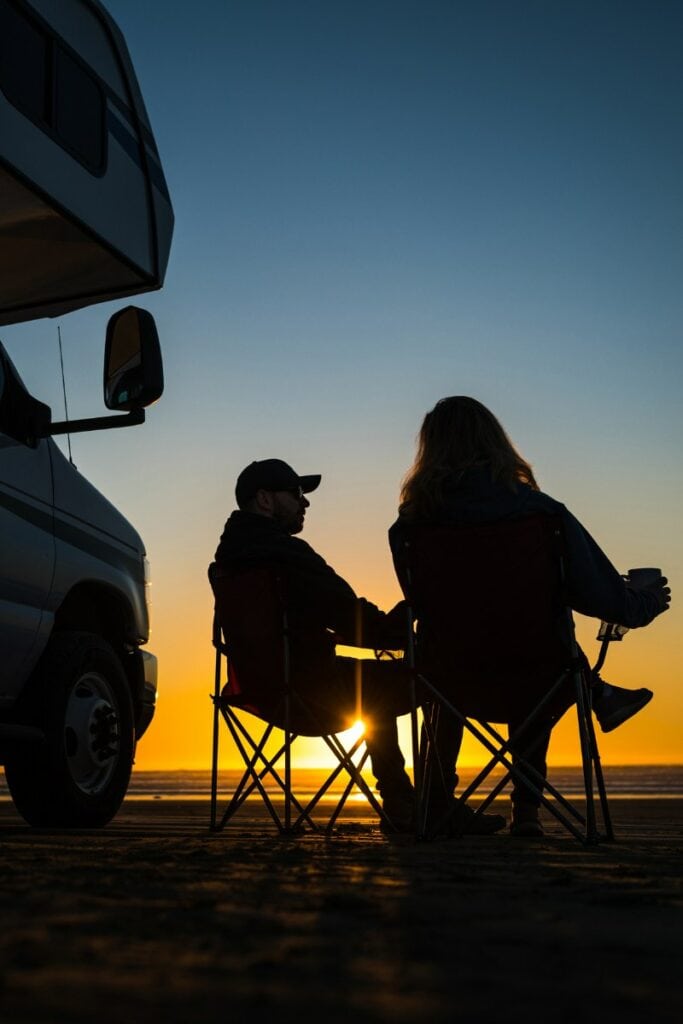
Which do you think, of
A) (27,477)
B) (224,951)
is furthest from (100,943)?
(27,477)

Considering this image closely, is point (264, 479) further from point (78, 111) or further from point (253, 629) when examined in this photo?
point (78, 111)

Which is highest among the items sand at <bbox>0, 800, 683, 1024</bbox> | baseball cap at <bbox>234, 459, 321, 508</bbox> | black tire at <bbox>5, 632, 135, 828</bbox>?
baseball cap at <bbox>234, 459, 321, 508</bbox>

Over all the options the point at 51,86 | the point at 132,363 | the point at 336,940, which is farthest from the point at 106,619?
the point at 336,940

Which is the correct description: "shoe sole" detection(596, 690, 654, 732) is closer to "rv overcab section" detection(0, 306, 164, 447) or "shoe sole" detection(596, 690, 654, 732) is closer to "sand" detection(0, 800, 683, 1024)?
"sand" detection(0, 800, 683, 1024)

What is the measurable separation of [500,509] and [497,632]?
0.47m

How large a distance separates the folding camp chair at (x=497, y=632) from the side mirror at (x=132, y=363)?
1.09m

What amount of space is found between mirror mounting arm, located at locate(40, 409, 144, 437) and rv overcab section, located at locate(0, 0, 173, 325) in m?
0.48

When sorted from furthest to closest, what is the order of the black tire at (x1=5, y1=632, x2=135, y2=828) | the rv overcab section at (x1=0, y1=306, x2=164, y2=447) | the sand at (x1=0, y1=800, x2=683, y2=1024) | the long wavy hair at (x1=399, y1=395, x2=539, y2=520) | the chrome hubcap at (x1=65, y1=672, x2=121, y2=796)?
the chrome hubcap at (x1=65, y1=672, x2=121, y2=796) → the black tire at (x1=5, y1=632, x2=135, y2=828) → the long wavy hair at (x1=399, y1=395, x2=539, y2=520) → the rv overcab section at (x1=0, y1=306, x2=164, y2=447) → the sand at (x1=0, y1=800, x2=683, y2=1024)

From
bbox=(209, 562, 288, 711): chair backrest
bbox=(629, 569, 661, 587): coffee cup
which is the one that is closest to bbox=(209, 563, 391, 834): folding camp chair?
bbox=(209, 562, 288, 711): chair backrest

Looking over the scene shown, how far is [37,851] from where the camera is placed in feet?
10.9

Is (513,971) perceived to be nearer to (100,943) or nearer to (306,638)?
(100,943)

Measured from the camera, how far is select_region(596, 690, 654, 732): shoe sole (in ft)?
13.7

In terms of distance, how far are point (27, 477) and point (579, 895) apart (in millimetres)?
2975

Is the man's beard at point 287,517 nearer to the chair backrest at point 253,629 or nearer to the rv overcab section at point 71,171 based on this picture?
the chair backrest at point 253,629
